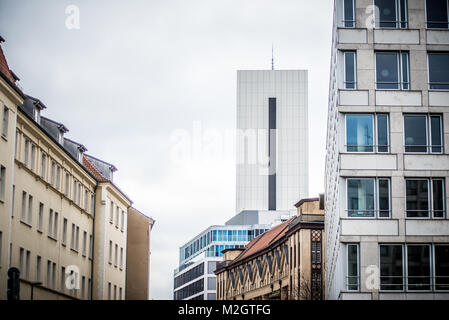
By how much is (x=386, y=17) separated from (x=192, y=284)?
14535cm

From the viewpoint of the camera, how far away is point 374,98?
4628cm

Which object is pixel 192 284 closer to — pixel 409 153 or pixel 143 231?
pixel 143 231

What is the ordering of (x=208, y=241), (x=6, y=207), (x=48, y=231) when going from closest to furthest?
(x=6, y=207) < (x=48, y=231) < (x=208, y=241)

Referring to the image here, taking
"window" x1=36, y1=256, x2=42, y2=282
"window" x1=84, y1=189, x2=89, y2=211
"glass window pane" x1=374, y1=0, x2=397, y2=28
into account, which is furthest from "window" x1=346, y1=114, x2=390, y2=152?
"window" x1=84, y1=189, x2=89, y2=211

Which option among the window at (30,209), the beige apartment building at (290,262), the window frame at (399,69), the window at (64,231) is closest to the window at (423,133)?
the window frame at (399,69)

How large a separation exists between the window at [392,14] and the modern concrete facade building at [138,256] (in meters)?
46.6

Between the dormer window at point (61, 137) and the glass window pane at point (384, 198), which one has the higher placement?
the dormer window at point (61, 137)

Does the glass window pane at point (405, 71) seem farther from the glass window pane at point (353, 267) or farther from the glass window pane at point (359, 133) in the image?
the glass window pane at point (353, 267)

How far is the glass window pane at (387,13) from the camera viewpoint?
154 ft

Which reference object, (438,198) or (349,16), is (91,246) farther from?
(438,198)

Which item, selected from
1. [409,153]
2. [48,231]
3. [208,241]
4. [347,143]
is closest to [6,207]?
[48,231]

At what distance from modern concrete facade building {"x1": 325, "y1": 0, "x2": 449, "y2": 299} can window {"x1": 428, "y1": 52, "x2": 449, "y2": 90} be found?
54 mm

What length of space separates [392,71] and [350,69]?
227cm

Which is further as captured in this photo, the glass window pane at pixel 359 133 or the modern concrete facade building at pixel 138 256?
the modern concrete facade building at pixel 138 256
